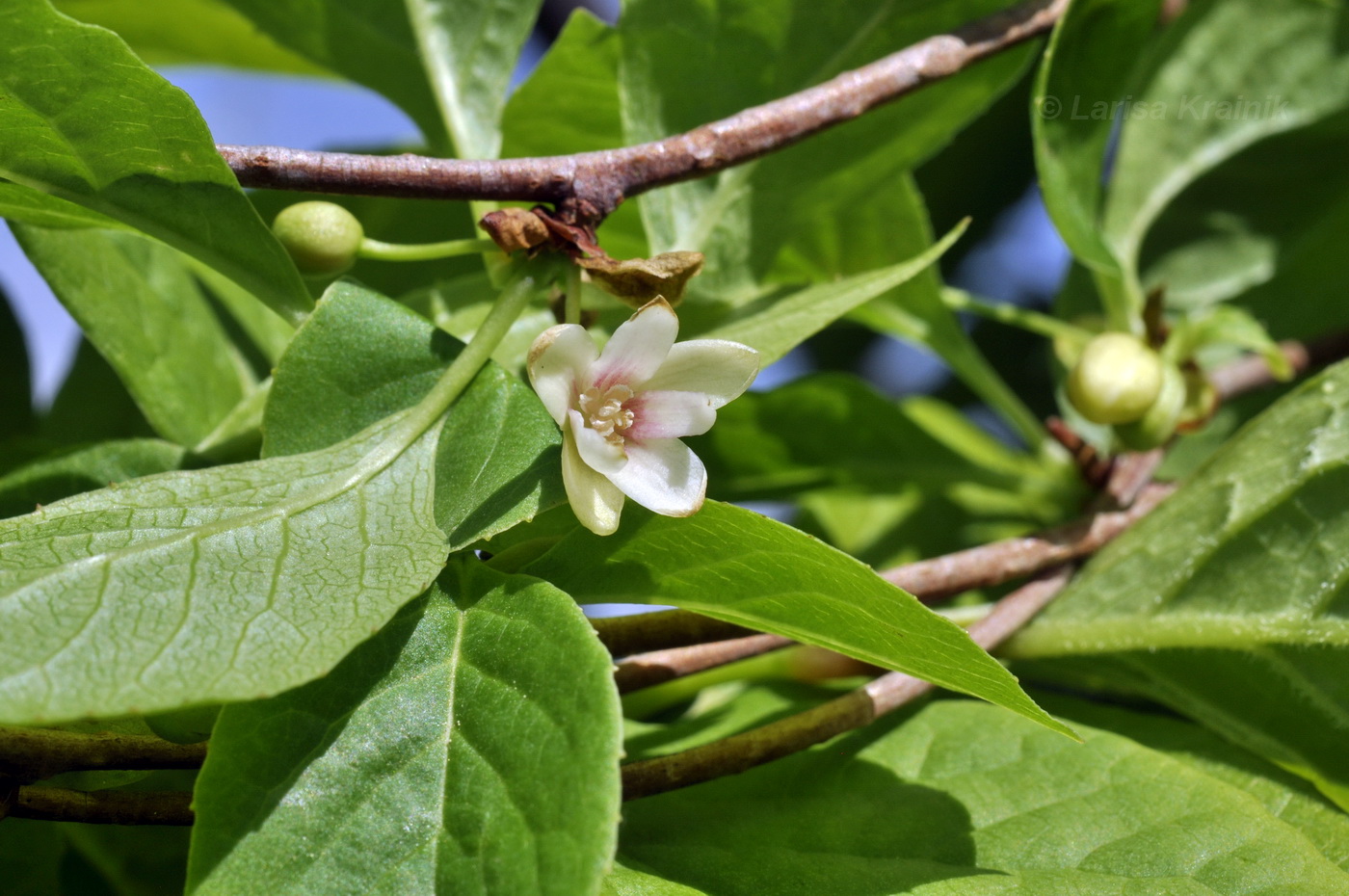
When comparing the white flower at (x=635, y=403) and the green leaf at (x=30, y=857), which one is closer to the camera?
the white flower at (x=635, y=403)

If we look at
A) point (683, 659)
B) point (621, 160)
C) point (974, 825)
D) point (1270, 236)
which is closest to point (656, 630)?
point (683, 659)

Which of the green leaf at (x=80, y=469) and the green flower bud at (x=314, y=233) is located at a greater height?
the green flower bud at (x=314, y=233)

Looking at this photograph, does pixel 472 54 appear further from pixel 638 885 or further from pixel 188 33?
pixel 638 885

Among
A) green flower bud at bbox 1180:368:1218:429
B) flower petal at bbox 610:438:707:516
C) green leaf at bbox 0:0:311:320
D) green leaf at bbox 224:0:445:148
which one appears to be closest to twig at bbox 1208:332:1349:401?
green flower bud at bbox 1180:368:1218:429

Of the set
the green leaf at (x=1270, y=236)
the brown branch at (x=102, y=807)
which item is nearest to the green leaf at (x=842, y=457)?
the green leaf at (x=1270, y=236)

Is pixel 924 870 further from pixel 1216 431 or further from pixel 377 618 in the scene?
pixel 1216 431

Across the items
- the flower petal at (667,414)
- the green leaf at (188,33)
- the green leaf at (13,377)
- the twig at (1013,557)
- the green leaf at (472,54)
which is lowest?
the twig at (1013,557)

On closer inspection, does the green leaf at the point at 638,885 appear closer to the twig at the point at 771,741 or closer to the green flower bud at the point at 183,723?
the twig at the point at 771,741
